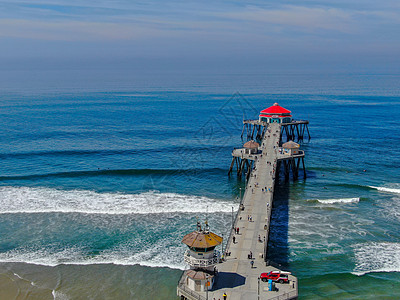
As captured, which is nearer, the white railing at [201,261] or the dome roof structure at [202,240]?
the dome roof structure at [202,240]

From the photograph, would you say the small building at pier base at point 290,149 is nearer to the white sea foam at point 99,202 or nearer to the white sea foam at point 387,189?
the white sea foam at point 387,189

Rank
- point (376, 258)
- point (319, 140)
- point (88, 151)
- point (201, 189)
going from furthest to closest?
1. point (319, 140)
2. point (88, 151)
3. point (201, 189)
4. point (376, 258)

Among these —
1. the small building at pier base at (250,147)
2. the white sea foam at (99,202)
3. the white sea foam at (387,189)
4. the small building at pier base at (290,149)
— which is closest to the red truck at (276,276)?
the white sea foam at (99,202)

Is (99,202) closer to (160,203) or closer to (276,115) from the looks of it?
(160,203)

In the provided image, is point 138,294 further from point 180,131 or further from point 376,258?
point 180,131

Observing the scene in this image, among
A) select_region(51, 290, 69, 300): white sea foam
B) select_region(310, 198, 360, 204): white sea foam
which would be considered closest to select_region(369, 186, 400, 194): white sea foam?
select_region(310, 198, 360, 204): white sea foam

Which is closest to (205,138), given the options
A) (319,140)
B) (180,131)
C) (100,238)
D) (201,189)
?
(180,131)

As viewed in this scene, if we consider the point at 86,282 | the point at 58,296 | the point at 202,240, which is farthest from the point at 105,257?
the point at 202,240
